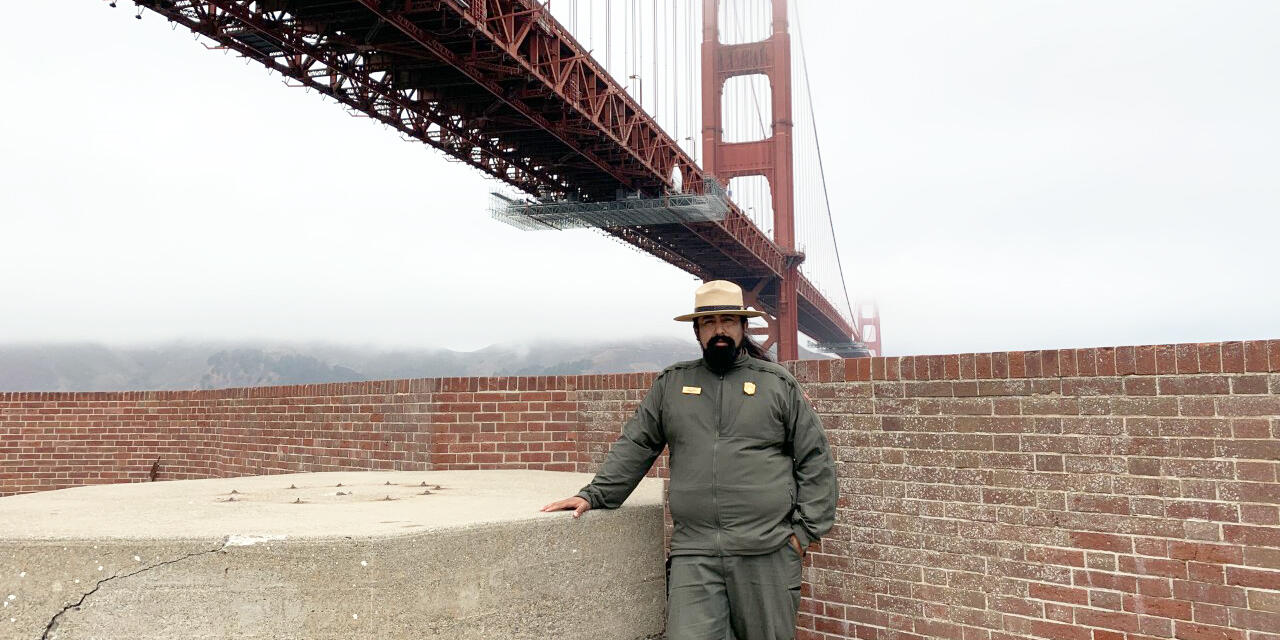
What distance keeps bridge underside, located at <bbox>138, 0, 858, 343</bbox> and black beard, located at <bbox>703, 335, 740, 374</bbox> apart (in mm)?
13628

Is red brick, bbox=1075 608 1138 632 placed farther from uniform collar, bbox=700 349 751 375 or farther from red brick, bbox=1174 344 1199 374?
uniform collar, bbox=700 349 751 375

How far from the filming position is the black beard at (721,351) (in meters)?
2.81

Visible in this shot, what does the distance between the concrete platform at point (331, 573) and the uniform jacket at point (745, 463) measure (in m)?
0.49

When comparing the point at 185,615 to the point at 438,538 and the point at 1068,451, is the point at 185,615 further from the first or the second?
the point at 1068,451

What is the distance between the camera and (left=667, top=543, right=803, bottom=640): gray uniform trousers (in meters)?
2.67

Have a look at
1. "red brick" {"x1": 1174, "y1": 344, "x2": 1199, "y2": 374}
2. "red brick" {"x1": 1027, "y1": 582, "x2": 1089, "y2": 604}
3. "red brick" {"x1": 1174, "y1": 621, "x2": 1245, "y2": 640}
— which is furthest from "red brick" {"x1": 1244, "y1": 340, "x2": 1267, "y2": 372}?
"red brick" {"x1": 1027, "y1": 582, "x2": 1089, "y2": 604}

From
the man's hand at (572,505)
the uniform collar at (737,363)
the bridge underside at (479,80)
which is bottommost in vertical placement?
the man's hand at (572,505)

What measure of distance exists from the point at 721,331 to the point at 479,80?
647 inches

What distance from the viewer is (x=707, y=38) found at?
4416 cm

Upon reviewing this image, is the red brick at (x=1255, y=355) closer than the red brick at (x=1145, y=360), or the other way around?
the red brick at (x=1255, y=355)

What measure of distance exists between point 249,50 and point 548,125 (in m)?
6.59

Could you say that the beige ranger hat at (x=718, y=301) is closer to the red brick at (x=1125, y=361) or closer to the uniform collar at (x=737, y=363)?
the uniform collar at (x=737, y=363)

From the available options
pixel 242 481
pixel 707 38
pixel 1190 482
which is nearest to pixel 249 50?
pixel 242 481

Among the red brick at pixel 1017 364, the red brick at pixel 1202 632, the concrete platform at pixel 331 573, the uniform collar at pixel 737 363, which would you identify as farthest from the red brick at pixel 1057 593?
the uniform collar at pixel 737 363
